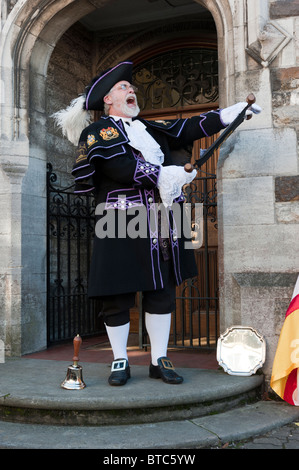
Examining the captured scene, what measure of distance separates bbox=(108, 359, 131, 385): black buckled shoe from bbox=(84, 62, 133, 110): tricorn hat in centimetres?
181

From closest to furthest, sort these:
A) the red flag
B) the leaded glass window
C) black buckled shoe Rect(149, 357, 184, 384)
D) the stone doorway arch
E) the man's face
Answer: the red flag, black buckled shoe Rect(149, 357, 184, 384), the man's face, the stone doorway arch, the leaded glass window

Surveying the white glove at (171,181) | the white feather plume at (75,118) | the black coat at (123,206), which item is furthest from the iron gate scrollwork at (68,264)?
the white glove at (171,181)

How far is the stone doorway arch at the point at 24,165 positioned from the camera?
468 centimetres

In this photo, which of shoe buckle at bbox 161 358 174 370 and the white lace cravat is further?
shoe buckle at bbox 161 358 174 370

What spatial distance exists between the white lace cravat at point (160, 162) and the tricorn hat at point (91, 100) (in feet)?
0.85

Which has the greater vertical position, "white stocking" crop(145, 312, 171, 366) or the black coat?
the black coat

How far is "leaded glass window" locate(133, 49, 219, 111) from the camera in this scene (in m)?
5.98

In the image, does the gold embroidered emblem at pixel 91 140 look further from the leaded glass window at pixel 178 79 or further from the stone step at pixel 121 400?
the leaded glass window at pixel 178 79

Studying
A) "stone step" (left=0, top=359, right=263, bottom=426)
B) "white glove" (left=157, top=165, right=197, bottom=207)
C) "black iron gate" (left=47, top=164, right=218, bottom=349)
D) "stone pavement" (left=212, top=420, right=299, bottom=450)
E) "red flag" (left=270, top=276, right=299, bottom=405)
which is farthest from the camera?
"black iron gate" (left=47, top=164, right=218, bottom=349)

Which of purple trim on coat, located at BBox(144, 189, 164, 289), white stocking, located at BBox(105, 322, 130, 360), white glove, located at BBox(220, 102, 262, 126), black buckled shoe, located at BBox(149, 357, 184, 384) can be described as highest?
white glove, located at BBox(220, 102, 262, 126)

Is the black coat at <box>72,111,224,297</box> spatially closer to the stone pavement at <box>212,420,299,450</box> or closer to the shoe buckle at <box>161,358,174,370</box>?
the shoe buckle at <box>161,358,174,370</box>

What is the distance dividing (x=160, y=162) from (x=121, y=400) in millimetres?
1595

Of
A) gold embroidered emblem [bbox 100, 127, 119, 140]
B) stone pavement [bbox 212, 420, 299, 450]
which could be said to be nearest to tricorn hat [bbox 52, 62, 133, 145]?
gold embroidered emblem [bbox 100, 127, 119, 140]

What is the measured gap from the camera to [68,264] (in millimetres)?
5707
